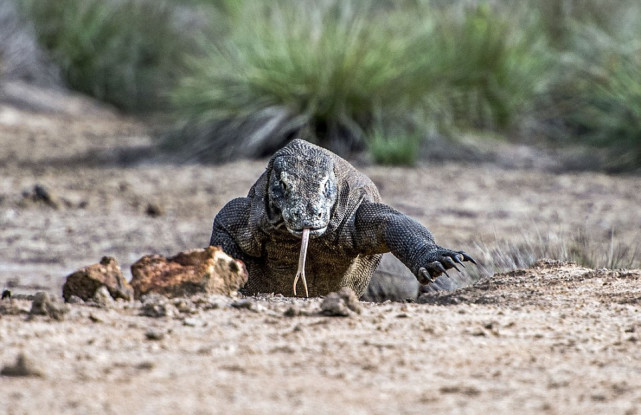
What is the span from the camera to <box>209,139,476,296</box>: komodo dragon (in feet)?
15.5

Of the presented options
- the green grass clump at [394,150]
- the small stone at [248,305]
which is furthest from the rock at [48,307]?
the green grass clump at [394,150]

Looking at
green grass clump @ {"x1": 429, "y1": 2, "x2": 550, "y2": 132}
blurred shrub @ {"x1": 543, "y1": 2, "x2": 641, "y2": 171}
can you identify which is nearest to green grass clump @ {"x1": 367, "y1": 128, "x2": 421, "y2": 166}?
green grass clump @ {"x1": 429, "y1": 2, "x2": 550, "y2": 132}

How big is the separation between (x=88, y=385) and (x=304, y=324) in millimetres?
918

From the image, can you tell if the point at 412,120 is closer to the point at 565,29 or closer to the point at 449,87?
the point at 449,87

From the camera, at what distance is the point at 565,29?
16406 millimetres

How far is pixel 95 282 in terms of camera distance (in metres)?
3.86

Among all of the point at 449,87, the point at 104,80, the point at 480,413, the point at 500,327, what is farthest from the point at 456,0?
the point at 480,413

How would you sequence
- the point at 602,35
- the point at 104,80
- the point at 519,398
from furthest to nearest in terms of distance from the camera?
the point at 104,80, the point at 602,35, the point at 519,398

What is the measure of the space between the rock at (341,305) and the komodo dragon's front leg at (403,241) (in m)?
1.00

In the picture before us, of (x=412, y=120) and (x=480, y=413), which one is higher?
(x=412, y=120)

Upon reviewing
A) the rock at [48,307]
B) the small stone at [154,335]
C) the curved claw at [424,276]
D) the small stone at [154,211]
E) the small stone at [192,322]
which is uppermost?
the small stone at [154,211]

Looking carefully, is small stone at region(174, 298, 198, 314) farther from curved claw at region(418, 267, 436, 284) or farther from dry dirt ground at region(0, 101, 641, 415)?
curved claw at region(418, 267, 436, 284)

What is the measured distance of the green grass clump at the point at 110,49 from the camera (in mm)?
18297

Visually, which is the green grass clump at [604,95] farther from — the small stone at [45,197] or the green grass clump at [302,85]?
the small stone at [45,197]
